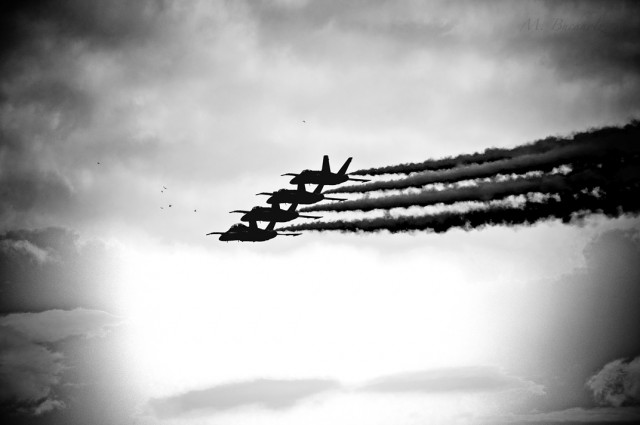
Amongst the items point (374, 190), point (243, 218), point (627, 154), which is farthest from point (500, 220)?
point (243, 218)

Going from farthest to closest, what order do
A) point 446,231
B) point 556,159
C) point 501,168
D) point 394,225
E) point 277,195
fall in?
point 277,195, point 394,225, point 446,231, point 501,168, point 556,159

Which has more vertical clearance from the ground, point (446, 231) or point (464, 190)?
point (464, 190)

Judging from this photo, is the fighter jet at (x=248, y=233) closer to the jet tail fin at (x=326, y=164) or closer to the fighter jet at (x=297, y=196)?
the fighter jet at (x=297, y=196)

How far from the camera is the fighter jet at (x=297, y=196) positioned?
8056 cm

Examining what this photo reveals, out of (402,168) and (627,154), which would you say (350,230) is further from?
(627,154)

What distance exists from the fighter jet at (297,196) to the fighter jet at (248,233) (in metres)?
5.11

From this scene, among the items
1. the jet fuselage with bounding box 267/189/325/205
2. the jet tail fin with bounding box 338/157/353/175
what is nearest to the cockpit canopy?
the jet fuselage with bounding box 267/189/325/205

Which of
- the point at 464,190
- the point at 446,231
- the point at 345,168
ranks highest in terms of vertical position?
the point at 345,168

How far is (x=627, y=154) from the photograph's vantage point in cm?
4666

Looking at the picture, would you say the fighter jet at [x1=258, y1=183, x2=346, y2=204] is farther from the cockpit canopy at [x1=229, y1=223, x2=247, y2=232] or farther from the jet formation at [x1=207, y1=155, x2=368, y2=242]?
the cockpit canopy at [x1=229, y1=223, x2=247, y2=232]

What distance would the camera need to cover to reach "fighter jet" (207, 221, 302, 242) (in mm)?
89688

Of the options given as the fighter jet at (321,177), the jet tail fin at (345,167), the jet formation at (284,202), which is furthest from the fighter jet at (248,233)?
the jet tail fin at (345,167)

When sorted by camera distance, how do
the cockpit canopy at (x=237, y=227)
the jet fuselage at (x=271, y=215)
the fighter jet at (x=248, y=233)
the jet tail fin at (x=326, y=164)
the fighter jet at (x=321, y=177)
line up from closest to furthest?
the fighter jet at (x=321, y=177) < the jet fuselage at (x=271, y=215) < the jet tail fin at (x=326, y=164) < the fighter jet at (x=248, y=233) < the cockpit canopy at (x=237, y=227)

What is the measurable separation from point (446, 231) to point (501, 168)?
8.98 metres
